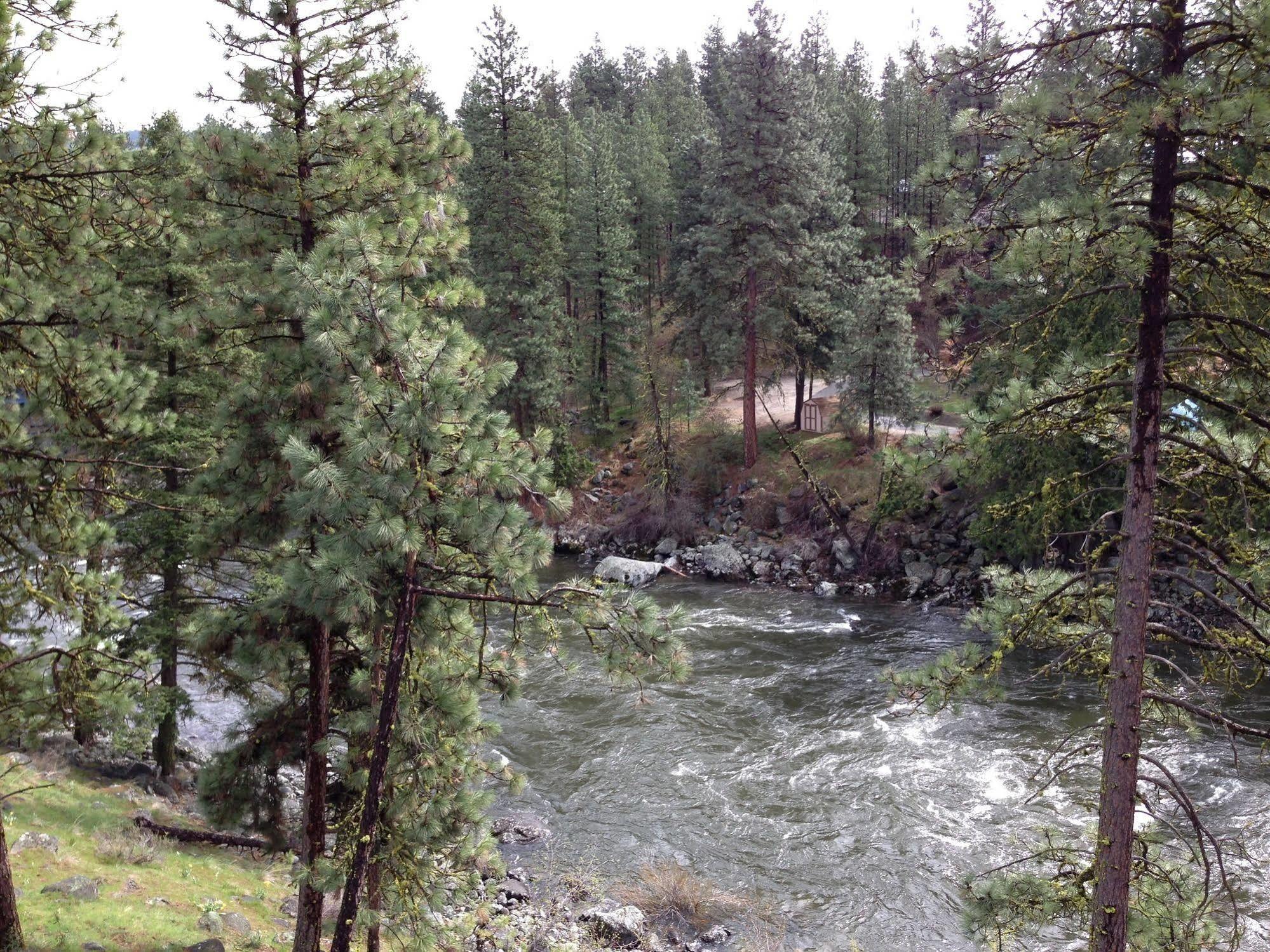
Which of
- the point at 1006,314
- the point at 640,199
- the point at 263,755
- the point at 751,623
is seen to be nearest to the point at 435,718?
the point at 263,755

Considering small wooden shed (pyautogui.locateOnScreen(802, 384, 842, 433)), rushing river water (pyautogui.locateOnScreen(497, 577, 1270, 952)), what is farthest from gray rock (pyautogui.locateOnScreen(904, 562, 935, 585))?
small wooden shed (pyautogui.locateOnScreen(802, 384, 842, 433))

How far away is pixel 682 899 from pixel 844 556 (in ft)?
53.5

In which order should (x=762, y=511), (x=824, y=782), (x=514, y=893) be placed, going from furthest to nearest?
(x=762, y=511) → (x=824, y=782) → (x=514, y=893)

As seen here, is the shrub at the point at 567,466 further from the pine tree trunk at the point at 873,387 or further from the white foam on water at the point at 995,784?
the white foam on water at the point at 995,784

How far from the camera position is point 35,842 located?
11.3 meters

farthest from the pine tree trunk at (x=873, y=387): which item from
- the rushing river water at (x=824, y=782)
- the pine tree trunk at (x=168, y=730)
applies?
the pine tree trunk at (x=168, y=730)

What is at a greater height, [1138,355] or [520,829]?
[1138,355]

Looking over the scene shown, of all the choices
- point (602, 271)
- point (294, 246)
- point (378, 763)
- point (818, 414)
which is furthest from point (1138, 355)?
point (602, 271)

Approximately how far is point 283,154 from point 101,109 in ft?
4.96

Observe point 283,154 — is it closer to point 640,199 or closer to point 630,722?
point 630,722

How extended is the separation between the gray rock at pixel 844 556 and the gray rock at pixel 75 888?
2078cm

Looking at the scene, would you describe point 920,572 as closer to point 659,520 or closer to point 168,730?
point 659,520

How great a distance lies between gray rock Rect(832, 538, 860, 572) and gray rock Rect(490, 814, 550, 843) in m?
14.7

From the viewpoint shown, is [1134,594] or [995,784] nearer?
[1134,594]
